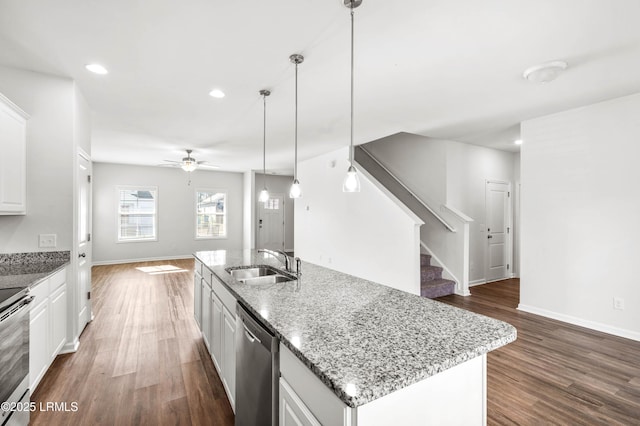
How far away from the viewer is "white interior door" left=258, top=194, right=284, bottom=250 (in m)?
9.26

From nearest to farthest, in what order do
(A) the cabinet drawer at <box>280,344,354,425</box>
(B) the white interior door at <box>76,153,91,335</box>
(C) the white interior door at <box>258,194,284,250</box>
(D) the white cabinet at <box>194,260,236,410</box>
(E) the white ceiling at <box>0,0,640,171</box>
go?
1. (A) the cabinet drawer at <box>280,344,354,425</box>
2. (E) the white ceiling at <box>0,0,640,171</box>
3. (D) the white cabinet at <box>194,260,236,410</box>
4. (B) the white interior door at <box>76,153,91,335</box>
5. (C) the white interior door at <box>258,194,284,250</box>

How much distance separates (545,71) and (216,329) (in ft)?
11.3

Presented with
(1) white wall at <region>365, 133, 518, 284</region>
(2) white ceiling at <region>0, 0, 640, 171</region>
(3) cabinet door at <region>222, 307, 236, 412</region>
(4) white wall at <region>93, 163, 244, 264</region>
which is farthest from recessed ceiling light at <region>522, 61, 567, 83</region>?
(4) white wall at <region>93, 163, 244, 264</region>

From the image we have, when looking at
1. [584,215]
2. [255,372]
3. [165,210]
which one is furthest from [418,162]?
[165,210]

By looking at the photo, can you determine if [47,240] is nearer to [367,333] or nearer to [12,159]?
[12,159]

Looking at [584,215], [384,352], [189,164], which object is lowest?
[384,352]

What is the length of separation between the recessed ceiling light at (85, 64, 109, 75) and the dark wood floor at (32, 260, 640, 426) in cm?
259

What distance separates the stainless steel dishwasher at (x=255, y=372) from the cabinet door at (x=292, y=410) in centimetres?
7

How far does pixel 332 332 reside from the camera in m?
1.22

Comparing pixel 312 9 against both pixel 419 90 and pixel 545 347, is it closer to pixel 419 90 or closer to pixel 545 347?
pixel 419 90

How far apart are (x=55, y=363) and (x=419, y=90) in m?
4.22

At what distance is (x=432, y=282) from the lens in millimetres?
4938

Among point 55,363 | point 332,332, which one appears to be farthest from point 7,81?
point 332,332

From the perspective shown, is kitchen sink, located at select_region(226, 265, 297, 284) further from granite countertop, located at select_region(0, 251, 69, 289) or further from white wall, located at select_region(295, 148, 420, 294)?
white wall, located at select_region(295, 148, 420, 294)
